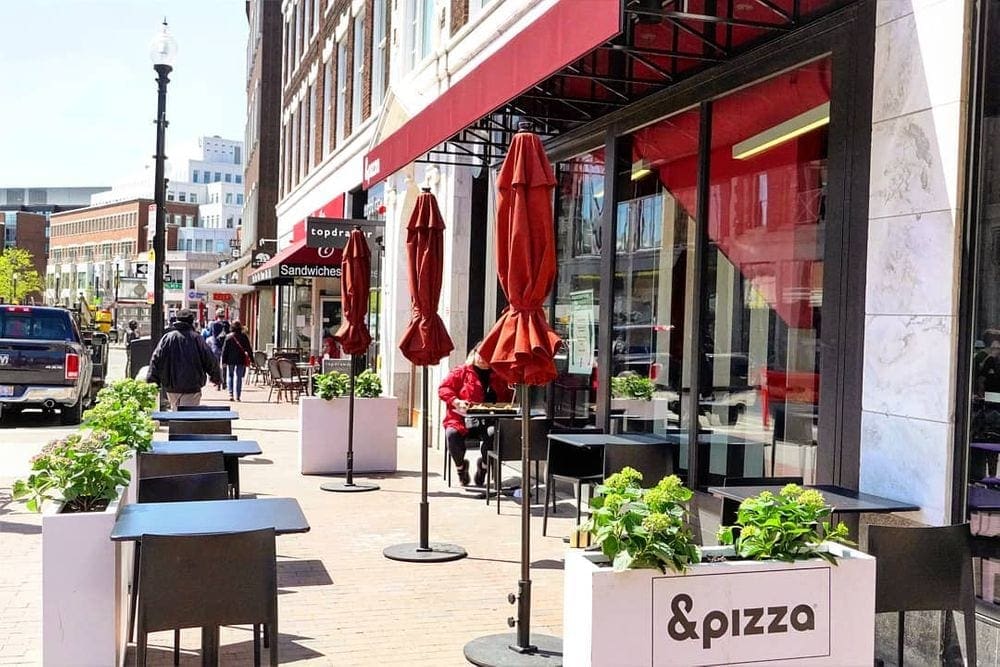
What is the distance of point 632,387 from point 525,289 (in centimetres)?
417

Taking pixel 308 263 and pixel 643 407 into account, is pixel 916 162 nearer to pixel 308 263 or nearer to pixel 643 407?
pixel 643 407

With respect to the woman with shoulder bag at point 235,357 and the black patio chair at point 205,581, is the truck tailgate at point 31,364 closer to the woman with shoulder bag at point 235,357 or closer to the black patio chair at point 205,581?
the woman with shoulder bag at point 235,357

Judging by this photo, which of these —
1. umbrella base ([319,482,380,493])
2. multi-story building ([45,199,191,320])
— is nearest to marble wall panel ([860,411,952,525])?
umbrella base ([319,482,380,493])

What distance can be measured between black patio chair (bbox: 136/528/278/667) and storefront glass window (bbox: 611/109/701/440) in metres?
4.94

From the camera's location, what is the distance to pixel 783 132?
7.11 m

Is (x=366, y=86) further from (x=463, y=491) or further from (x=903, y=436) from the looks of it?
(x=903, y=436)

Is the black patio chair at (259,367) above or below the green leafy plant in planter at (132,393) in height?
below

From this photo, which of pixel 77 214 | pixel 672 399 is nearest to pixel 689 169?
pixel 672 399

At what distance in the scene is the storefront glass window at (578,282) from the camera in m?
10.4

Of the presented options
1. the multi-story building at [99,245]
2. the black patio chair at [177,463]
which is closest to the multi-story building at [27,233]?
the multi-story building at [99,245]

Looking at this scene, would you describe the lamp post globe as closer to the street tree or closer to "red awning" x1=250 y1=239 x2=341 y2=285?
"red awning" x1=250 y1=239 x2=341 y2=285

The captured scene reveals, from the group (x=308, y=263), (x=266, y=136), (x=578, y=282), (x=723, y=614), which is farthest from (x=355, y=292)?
(x=266, y=136)

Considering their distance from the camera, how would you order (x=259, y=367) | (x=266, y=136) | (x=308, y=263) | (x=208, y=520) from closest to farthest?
(x=208, y=520), (x=308, y=263), (x=259, y=367), (x=266, y=136)

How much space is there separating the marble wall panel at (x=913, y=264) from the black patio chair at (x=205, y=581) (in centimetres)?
358
